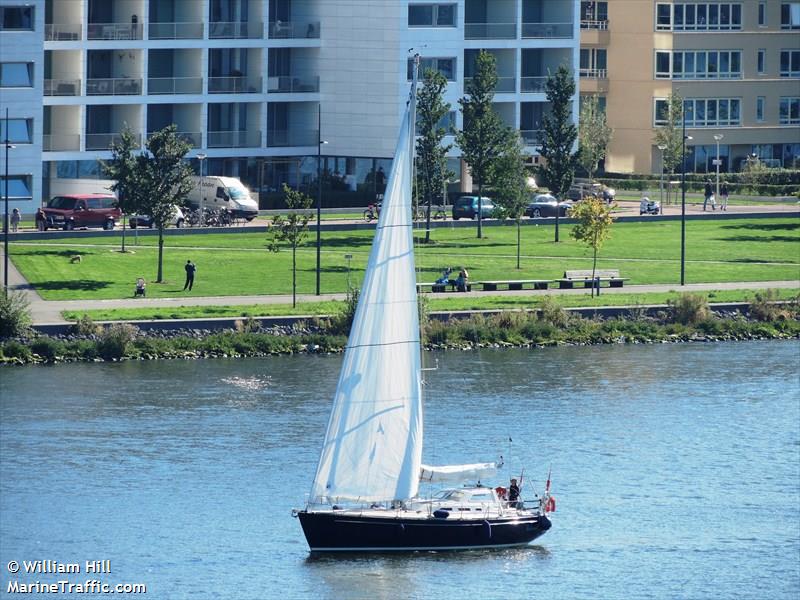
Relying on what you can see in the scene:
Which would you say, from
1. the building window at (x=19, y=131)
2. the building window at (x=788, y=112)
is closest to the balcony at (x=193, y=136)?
the building window at (x=19, y=131)

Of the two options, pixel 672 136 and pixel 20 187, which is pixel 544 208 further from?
pixel 20 187

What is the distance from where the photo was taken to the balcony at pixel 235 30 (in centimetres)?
11994

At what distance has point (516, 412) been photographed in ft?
232

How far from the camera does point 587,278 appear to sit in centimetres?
9375

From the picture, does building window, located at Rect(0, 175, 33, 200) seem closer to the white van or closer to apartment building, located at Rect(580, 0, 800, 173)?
the white van

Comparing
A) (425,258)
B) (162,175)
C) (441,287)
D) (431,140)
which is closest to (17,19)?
(162,175)

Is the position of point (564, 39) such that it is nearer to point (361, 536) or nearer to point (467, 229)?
point (467, 229)

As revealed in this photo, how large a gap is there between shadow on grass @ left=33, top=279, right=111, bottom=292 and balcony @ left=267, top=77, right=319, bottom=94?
3448 centimetres

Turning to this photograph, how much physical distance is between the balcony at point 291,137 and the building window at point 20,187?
1612cm

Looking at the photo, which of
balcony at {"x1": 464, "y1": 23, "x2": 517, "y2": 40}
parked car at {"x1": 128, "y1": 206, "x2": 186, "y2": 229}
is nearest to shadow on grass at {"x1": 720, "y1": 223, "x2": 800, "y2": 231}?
balcony at {"x1": 464, "y1": 23, "x2": 517, "y2": 40}

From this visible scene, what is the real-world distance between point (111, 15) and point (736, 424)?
59009 mm

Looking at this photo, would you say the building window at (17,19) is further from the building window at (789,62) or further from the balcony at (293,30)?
the building window at (789,62)

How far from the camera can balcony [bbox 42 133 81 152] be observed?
116 metres

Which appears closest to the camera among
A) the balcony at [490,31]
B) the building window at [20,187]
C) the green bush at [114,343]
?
the green bush at [114,343]
